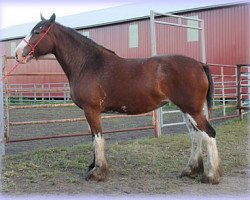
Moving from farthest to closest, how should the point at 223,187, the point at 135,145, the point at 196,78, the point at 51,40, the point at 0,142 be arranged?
the point at 135,145, the point at 0,142, the point at 51,40, the point at 196,78, the point at 223,187

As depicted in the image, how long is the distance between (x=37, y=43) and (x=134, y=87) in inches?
58.0

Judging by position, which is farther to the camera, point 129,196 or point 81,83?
point 81,83

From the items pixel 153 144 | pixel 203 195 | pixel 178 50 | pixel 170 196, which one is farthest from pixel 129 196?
pixel 178 50

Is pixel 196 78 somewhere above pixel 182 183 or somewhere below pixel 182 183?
above

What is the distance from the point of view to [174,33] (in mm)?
17047

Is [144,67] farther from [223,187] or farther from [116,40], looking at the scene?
[116,40]

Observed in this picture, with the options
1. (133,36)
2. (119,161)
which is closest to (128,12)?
(133,36)

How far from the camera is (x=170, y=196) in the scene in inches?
148

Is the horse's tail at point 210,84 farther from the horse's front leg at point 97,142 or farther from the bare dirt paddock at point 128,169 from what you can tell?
the horse's front leg at point 97,142

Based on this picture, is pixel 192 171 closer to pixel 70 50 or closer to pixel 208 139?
pixel 208 139

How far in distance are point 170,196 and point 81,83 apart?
1870 mm

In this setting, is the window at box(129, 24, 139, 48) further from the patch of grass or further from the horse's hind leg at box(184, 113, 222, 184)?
the horse's hind leg at box(184, 113, 222, 184)

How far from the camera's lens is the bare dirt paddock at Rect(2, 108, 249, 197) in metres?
3.98

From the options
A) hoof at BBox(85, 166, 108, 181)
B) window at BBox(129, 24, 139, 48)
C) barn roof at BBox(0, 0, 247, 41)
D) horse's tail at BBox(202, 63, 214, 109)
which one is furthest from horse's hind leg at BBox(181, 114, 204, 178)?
window at BBox(129, 24, 139, 48)
